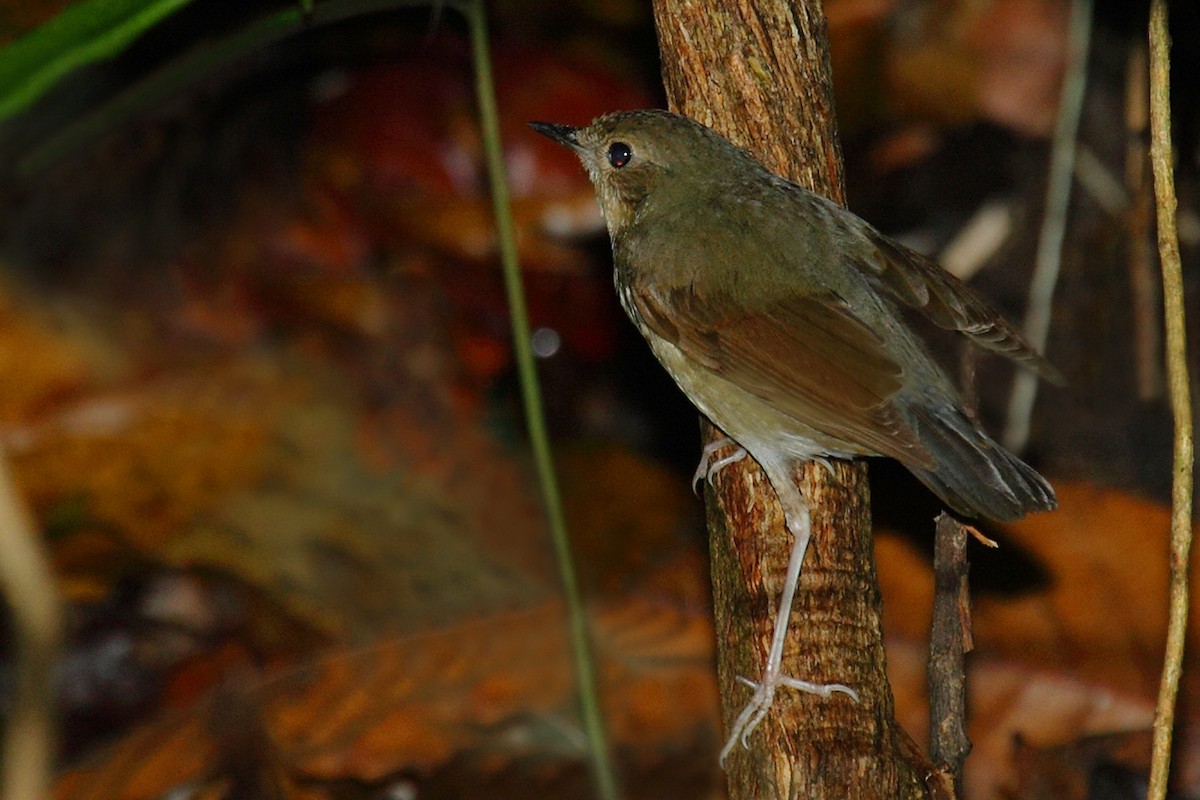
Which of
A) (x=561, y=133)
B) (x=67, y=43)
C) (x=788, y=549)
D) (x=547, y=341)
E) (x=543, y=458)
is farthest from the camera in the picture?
(x=547, y=341)

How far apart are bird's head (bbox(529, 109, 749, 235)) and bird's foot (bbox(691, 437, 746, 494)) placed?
32.5 inches

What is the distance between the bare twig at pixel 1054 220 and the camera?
5.48m

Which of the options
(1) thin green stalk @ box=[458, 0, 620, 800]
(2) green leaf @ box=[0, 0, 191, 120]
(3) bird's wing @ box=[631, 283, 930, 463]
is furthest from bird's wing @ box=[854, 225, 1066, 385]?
(2) green leaf @ box=[0, 0, 191, 120]

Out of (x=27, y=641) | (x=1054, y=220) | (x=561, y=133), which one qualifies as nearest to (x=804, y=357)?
(x=561, y=133)

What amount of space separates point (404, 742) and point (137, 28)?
2.30 metres

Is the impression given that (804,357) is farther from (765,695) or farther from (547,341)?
(547,341)

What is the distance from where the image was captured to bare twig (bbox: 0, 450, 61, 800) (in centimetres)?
351

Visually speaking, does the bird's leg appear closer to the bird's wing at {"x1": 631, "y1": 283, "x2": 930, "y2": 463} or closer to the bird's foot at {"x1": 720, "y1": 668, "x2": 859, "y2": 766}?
the bird's foot at {"x1": 720, "y1": 668, "x2": 859, "y2": 766}

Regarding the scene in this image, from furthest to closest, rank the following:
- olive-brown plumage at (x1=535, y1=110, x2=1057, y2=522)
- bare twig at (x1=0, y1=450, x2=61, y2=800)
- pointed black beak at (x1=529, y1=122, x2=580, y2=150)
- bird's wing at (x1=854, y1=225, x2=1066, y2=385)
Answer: pointed black beak at (x1=529, y1=122, x2=580, y2=150)
bird's wing at (x1=854, y1=225, x2=1066, y2=385)
olive-brown plumage at (x1=535, y1=110, x2=1057, y2=522)
bare twig at (x1=0, y1=450, x2=61, y2=800)

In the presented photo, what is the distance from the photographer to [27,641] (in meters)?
3.69

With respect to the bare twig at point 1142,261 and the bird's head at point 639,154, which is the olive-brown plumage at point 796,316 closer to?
the bird's head at point 639,154

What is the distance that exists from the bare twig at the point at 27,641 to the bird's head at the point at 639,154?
6.76 feet

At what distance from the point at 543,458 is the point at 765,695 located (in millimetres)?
1286

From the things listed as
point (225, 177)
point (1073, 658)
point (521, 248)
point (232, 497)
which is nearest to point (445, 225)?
point (521, 248)
